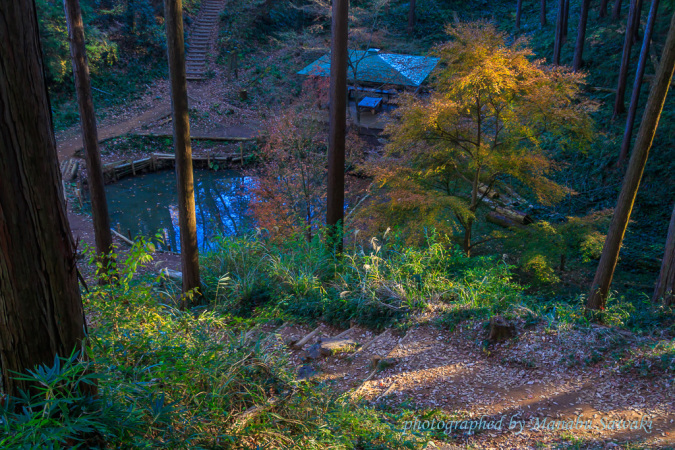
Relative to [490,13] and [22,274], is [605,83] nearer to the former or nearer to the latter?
[490,13]

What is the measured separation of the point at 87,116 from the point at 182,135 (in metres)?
2.27

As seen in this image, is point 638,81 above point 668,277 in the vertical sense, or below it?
above

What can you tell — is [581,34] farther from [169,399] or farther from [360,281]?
[169,399]

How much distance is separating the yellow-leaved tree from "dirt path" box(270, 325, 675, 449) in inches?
146

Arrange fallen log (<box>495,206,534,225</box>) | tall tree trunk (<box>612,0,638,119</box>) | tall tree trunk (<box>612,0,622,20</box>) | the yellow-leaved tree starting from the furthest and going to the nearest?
tall tree trunk (<box>612,0,622,20</box>)
tall tree trunk (<box>612,0,638,119</box>)
fallen log (<box>495,206,534,225</box>)
the yellow-leaved tree

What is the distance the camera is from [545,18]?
87.4 ft

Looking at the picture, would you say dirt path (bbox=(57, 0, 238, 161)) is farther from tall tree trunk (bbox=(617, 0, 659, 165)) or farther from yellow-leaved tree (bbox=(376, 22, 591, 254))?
tall tree trunk (bbox=(617, 0, 659, 165))

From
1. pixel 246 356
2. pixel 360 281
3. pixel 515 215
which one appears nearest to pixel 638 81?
pixel 515 215

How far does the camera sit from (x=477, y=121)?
917 centimetres

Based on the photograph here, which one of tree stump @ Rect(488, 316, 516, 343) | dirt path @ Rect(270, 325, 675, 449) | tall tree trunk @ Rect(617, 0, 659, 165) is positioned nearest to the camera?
dirt path @ Rect(270, 325, 675, 449)

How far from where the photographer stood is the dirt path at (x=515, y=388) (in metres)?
4.12

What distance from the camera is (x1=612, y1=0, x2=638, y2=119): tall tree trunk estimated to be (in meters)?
14.9

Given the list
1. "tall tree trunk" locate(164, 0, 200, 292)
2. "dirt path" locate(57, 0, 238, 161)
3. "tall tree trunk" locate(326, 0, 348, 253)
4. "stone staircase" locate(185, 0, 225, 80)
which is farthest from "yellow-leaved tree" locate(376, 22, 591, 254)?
"stone staircase" locate(185, 0, 225, 80)

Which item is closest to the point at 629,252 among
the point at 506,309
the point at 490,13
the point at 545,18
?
the point at 506,309
